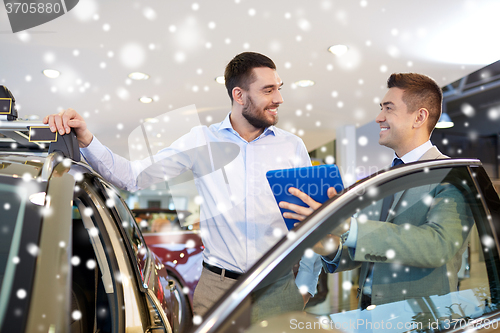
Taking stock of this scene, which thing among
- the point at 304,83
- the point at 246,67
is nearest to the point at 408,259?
the point at 246,67

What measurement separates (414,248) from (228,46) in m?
3.21

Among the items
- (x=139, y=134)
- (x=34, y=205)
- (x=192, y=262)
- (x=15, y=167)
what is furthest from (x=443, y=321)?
(x=139, y=134)

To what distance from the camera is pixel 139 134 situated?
23.6 feet

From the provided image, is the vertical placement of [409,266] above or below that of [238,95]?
below

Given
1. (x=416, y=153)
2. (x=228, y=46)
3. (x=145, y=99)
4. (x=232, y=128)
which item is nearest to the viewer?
(x=416, y=153)

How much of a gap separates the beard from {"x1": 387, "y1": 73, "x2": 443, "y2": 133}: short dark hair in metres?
0.69

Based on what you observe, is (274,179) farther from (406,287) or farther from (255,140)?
(255,140)

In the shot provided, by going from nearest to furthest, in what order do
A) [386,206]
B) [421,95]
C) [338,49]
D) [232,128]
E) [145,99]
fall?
[386,206], [421,95], [232,128], [338,49], [145,99]

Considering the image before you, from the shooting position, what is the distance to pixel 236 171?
1.72 metres

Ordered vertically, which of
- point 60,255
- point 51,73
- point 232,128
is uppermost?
point 51,73

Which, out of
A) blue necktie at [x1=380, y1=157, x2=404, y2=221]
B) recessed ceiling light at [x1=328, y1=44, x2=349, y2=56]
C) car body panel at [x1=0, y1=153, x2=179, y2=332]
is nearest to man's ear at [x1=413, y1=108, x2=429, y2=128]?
blue necktie at [x1=380, y1=157, x2=404, y2=221]

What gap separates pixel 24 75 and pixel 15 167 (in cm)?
430

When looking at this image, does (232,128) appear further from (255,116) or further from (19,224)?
(19,224)

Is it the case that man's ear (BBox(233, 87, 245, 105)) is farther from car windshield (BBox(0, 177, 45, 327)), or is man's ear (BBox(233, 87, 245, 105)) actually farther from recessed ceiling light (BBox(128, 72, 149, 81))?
recessed ceiling light (BBox(128, 72, 149, 81))
